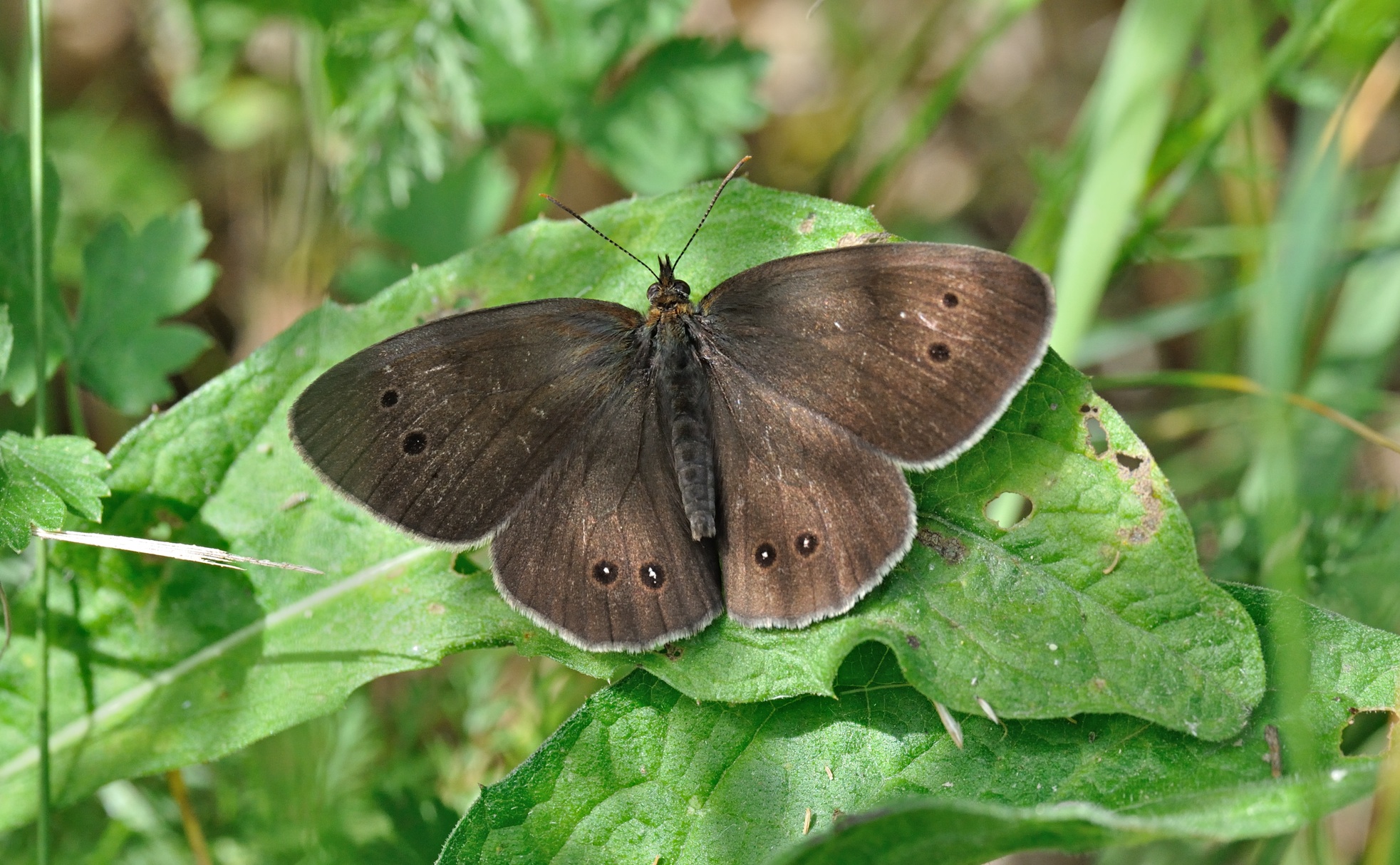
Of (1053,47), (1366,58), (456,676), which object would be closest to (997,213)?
(1053,47)

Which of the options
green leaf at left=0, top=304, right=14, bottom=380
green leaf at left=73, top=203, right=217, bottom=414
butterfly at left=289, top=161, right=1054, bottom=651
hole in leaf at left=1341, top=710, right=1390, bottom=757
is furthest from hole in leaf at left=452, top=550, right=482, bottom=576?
hole in leaf at left=1341, top=710, right=1390, bottom=757

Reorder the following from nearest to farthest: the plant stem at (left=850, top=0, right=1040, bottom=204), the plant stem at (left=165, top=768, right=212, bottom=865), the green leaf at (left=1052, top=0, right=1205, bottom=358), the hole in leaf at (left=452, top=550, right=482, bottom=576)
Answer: the hole in leaf at (left=452, top=550, right=482, bottom=576), the plant stem at (left=165, top=768, right=212, bottom=865), the green leaf at (left=1052, top=0, right=1205, bottom=358), the plant stem at (left=850, top=0, right=1040, bottom=204)

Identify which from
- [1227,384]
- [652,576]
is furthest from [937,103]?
[652,576]

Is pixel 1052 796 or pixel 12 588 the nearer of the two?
pixel 1052 796

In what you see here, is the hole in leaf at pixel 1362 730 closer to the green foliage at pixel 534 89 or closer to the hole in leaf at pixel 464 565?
the hole in leaf at pixel 464 565

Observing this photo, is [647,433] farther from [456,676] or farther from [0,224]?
[0,224]

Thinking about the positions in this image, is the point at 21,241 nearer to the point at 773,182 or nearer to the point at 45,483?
the point at 45,483

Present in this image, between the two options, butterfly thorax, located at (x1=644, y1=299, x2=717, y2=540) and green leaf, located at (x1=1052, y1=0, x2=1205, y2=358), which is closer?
butterfly thorax, located at (x1=644, y1=299, x2=717, y2=540)

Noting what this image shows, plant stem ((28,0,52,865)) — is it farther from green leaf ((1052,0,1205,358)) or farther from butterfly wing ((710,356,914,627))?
green leaf ((1052,0,1205,358))
